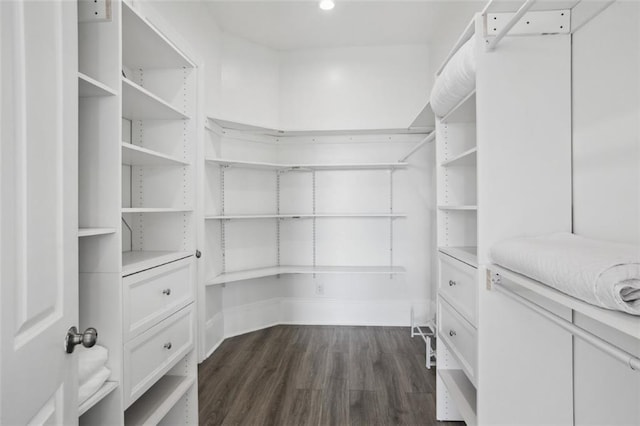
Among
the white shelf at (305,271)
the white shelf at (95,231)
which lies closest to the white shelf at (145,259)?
the white shelf at (95,231)

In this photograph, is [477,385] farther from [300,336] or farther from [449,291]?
[300,336]

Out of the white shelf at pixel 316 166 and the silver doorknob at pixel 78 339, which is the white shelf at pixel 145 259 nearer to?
the silver doorknob at pixel 78 339

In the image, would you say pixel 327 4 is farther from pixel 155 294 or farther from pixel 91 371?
pixel 91 371

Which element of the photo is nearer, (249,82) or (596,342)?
(596,342)

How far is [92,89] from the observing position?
101 cm

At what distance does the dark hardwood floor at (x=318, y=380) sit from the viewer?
5.88 ft

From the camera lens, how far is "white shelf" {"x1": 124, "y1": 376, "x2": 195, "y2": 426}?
1303 millimetres

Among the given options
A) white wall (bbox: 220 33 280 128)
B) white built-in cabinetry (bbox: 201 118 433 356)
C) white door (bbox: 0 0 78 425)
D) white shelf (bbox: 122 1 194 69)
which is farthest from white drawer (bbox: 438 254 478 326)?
white wall (bbox: 220 33 280 128)

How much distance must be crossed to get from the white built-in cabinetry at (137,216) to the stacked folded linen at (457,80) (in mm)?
1289

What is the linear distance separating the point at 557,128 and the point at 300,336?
2497mm

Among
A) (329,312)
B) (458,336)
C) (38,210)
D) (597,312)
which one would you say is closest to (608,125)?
(597,312)

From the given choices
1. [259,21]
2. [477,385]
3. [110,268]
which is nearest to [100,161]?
[110,268]

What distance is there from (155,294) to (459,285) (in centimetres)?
140

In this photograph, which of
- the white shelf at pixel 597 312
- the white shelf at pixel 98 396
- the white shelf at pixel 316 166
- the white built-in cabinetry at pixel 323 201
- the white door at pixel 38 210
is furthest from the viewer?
the white built-in cabinetry at pixel 323 201
